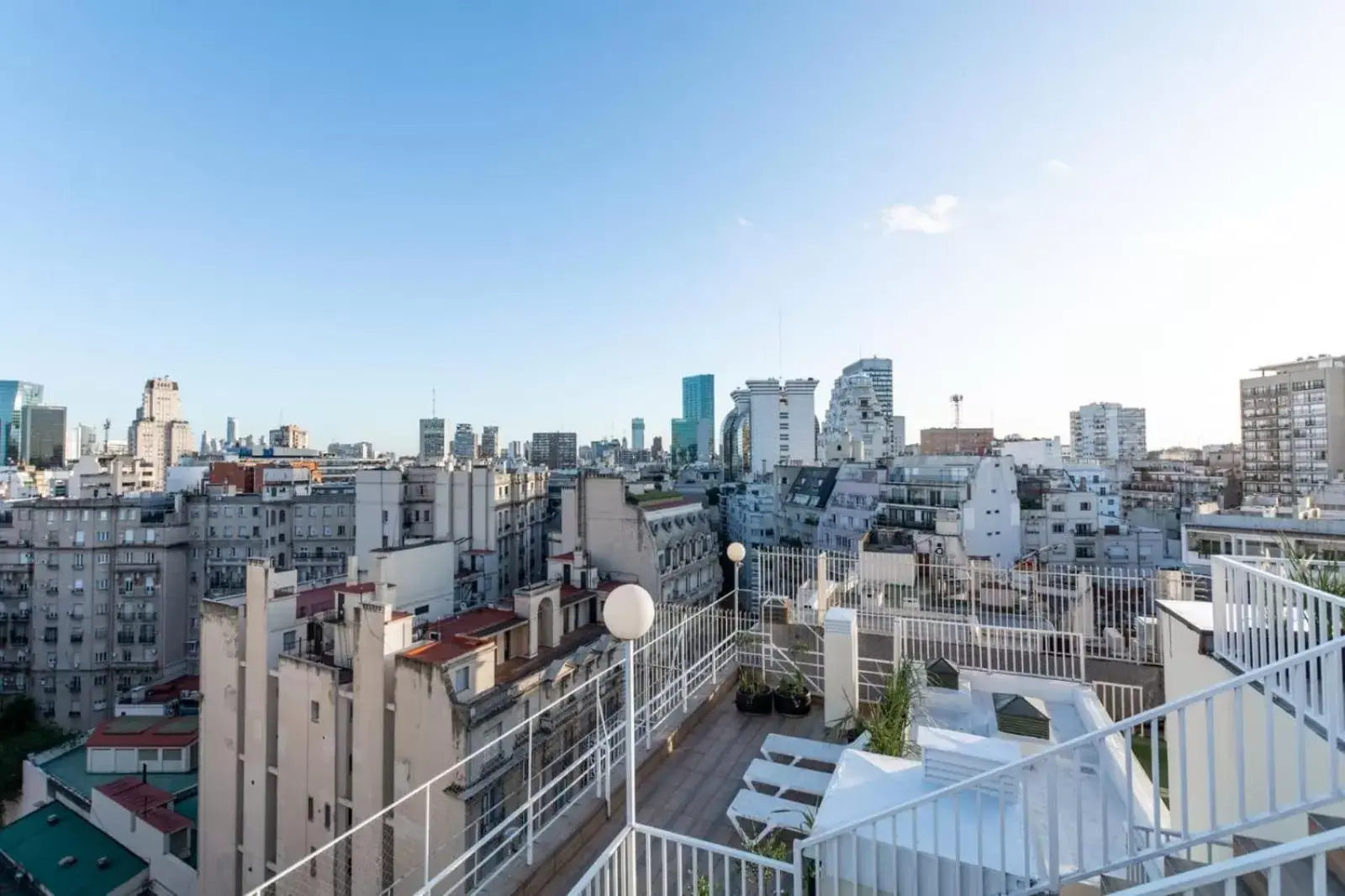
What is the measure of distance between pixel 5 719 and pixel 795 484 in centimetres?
4698

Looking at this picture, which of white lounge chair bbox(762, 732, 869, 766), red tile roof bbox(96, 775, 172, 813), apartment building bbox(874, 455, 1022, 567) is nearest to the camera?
white lounge chair bbox(762, 732, 869, 766)

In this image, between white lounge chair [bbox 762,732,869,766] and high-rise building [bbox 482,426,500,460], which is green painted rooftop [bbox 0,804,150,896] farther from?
high-rise building [bbox 482,426,500,460]

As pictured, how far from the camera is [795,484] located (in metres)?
50.2

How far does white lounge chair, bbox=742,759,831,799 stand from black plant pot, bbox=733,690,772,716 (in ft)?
5.89

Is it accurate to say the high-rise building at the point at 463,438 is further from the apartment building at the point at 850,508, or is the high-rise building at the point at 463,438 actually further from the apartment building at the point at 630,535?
the apartment building at the point at 630,535

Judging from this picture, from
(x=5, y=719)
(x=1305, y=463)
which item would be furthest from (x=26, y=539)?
(x=1305, y=463)

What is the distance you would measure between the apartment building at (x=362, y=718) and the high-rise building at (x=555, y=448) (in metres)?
122

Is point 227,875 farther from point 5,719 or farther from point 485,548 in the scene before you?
point 5,719

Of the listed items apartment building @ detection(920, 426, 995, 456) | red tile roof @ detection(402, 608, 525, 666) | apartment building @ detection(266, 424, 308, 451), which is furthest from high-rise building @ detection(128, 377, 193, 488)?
apartment building @ detection(920, 426, 995, 456)

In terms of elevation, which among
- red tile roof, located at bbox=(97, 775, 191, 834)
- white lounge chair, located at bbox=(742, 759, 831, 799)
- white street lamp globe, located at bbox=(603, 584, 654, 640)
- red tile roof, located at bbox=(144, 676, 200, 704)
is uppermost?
white street lamp globe, located at bbox=(603, 584, 654, 640)

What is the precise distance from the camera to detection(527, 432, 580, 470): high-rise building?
141750mm

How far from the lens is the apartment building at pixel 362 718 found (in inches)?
511

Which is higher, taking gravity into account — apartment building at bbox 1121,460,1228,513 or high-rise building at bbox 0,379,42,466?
high-rise building at bbox 0,379,42,466

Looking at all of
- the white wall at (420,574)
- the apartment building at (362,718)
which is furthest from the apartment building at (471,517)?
the apartment building at (362,718)
